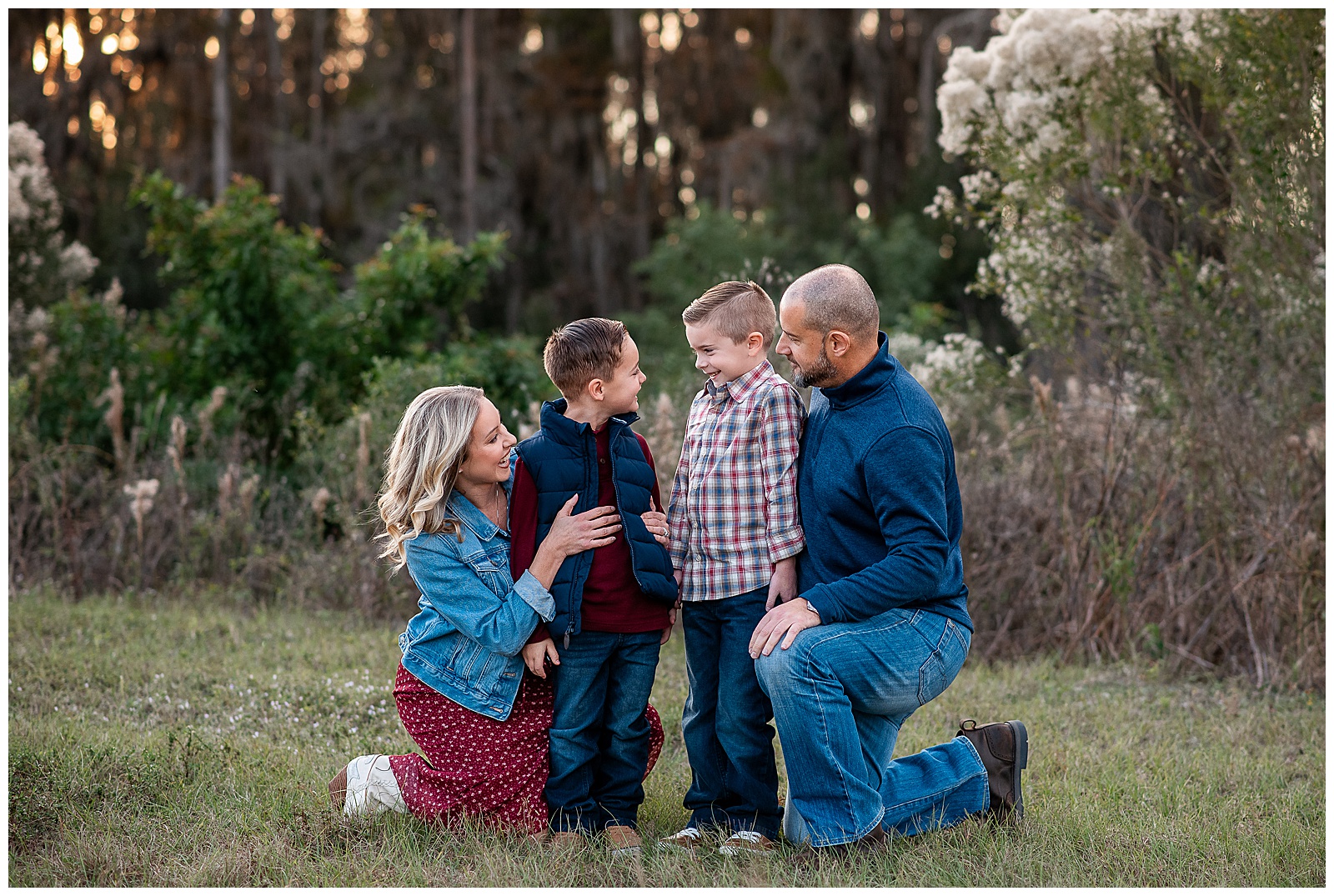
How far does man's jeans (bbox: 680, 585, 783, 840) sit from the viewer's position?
332cm

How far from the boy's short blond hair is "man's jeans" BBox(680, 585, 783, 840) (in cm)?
73

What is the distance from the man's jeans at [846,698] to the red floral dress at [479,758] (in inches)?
21.7

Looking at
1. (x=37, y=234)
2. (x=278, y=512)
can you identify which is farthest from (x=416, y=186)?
(x=278, y=512)

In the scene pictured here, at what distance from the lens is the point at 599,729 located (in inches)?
135

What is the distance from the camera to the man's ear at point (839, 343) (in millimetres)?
3172

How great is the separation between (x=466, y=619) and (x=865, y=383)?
128 centimetres

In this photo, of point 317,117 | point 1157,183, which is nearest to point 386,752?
point 1157,183

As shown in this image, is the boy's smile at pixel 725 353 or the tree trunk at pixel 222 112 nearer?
the boy's smile at pixel 725 353

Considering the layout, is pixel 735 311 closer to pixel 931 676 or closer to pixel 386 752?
pixel 931 676

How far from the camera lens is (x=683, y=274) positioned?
63.7 feet

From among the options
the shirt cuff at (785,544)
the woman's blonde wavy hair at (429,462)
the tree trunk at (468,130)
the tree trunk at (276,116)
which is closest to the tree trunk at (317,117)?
the tree trunk at (276,116)

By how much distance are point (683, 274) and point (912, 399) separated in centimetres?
1647

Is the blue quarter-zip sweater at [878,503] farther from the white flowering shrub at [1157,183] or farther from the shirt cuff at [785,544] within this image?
the white flowering shrub at [1157,183]

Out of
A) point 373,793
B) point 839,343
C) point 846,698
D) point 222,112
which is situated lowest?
point 373,793
